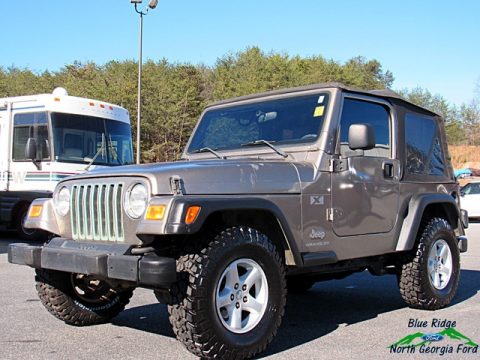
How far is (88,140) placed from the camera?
12578 millimetres

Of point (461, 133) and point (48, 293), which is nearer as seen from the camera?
point (48, 293)

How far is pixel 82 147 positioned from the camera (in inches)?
492

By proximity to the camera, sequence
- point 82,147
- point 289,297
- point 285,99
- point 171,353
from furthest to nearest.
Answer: point 82,147 < point 289,297 < point 285,99 < point 171,353

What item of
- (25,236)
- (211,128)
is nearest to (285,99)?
(211,128)

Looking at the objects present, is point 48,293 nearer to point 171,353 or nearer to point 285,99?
point 171,353

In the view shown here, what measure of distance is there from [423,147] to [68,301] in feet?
13.3

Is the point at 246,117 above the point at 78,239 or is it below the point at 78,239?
above

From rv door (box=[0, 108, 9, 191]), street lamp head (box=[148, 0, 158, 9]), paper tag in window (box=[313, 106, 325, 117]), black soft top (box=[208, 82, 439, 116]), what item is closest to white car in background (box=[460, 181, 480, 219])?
street lamp head (box=[148, 0, 158, 9])

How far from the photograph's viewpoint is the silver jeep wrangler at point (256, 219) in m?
4.05

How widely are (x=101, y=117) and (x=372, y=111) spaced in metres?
8.22

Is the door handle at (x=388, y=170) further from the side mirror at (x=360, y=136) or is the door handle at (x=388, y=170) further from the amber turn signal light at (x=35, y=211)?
the amber turn signal light at (x=35, y=211)

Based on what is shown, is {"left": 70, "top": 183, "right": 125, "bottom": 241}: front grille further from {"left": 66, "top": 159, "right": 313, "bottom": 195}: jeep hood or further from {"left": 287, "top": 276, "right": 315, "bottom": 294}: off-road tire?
{"left": 287, "top": 276, "right": 315, "bottom": 294}: off-road tire

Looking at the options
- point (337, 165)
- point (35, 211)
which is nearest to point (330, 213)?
point (337, 165)

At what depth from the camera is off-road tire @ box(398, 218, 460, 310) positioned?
5.99m
